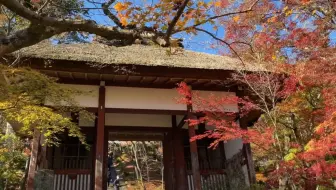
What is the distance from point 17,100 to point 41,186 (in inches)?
100.0

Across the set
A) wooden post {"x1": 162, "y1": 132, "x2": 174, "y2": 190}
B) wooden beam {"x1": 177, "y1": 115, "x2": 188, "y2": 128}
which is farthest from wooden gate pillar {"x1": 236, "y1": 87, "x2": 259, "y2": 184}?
wooden post {"x1": 162, "y1": 132, "x2": 174, "y2": 190}

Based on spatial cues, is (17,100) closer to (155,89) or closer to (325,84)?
(155,89)

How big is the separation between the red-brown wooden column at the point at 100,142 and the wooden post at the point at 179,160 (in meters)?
2.52

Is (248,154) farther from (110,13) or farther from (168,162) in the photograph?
(110,13)

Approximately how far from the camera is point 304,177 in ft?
22.8

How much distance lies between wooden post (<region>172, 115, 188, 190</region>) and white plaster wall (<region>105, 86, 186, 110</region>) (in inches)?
60.6

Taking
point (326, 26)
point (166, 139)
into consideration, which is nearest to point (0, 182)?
point (166, 139)

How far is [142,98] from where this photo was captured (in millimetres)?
7992

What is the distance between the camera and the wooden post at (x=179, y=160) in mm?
8826

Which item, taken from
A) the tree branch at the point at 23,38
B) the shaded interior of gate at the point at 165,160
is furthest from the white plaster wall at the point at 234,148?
the tree branch at the point at 23,38

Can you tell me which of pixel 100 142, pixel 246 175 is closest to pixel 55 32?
pixel 100 142

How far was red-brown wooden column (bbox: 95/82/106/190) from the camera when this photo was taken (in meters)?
6.76

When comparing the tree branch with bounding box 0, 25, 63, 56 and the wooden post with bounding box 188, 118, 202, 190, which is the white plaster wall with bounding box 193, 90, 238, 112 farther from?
the tree branch with bounding box 0, 25, 63, 56

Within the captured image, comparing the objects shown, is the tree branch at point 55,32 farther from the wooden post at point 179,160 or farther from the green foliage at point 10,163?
the green foliage at point 10,163
